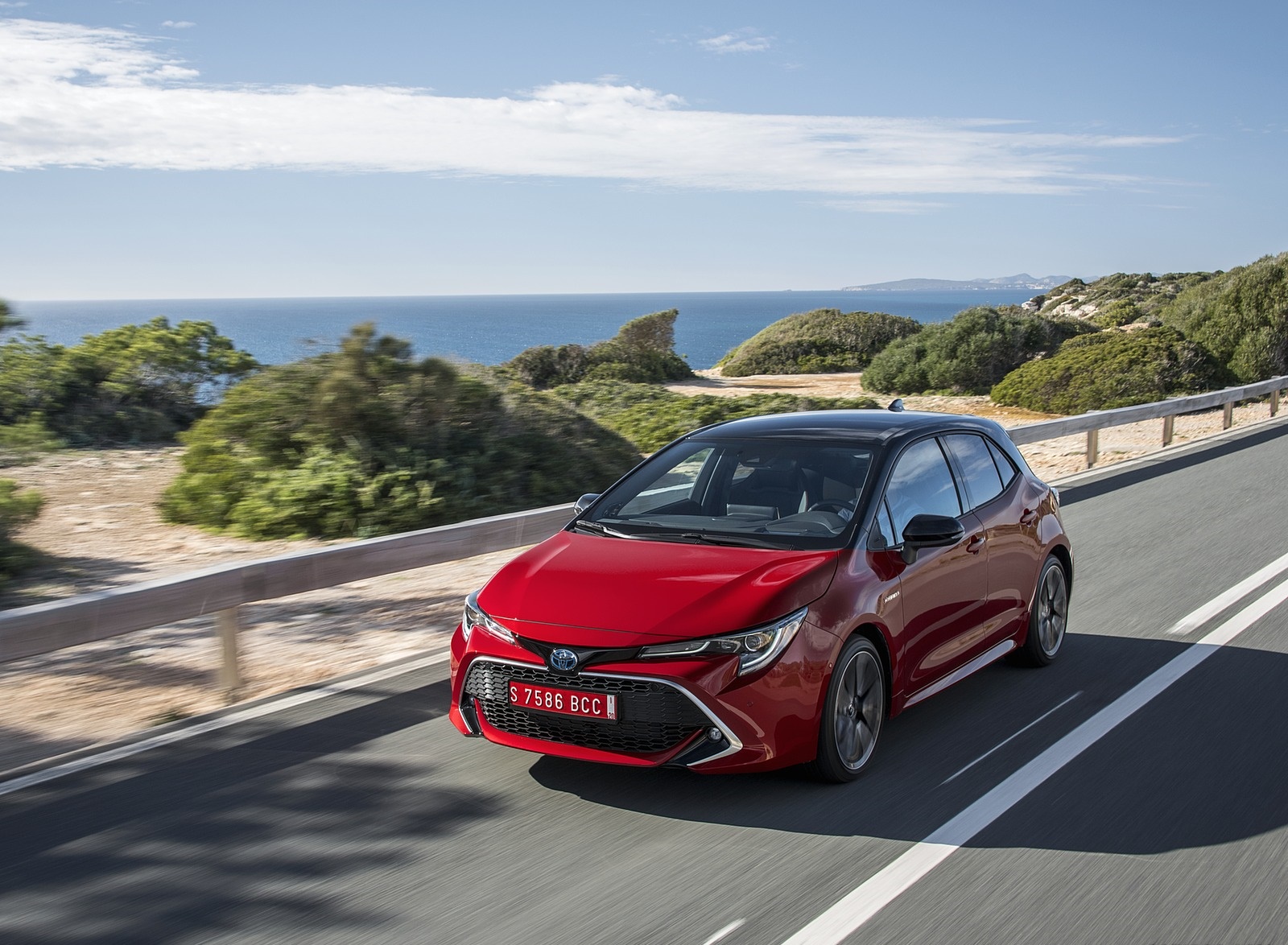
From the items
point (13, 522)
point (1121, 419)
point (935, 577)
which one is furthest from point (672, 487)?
point (1121, 419)

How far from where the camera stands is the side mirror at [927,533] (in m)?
5.45

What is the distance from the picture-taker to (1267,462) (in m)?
16.6

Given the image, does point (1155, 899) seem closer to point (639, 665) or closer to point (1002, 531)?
point (639, 665)

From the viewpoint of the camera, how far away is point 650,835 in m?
4.58

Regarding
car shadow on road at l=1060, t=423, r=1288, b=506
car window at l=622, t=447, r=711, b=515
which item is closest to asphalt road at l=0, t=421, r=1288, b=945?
car window at l=622, t=447, r=711, b=515

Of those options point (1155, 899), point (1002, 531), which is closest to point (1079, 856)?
point (1155, 899)

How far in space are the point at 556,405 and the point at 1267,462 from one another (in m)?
9.71

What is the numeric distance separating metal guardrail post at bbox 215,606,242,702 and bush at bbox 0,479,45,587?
11.4ft

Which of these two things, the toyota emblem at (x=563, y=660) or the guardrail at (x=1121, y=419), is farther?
the guardrail at (x=1121, y=419)

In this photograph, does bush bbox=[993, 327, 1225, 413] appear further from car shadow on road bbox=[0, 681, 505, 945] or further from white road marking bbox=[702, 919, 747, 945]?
white road marking bbox=[702, 919, 747, 945]

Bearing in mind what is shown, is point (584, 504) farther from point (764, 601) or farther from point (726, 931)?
point (726, 931)

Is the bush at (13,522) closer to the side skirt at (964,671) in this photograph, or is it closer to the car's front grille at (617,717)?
the car's front grille at (617,717)

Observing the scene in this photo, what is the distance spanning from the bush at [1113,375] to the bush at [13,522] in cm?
1991

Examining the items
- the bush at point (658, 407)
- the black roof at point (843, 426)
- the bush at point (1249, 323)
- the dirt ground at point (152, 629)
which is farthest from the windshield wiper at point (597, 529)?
the bush at point (1249, 323)
